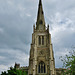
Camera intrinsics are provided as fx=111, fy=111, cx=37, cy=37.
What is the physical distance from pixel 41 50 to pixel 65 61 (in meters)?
22.4

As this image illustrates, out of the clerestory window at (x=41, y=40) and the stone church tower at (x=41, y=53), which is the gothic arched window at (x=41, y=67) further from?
the clerestory window at (x=41, y=40)

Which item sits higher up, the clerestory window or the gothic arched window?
the clerestory window

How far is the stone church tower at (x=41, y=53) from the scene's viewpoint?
3462cm

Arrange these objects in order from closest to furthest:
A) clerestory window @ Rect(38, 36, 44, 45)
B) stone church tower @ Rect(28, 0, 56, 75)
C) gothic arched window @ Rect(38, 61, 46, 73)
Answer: stone church tower @ Rect(28, 0, 56, 75), gothic arched window @ Rect(38, 61, 46, 73), clerestory window @ Rect(38, 36, 44, 45)

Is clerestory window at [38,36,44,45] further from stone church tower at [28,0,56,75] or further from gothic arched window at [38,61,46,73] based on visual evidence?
gothic arched window at [38,61,46,73]

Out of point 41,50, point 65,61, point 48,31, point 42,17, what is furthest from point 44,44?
point 65,61

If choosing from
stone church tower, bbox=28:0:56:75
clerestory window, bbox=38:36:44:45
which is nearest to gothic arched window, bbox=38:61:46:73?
stone church tower, bbox=28:0:56:75

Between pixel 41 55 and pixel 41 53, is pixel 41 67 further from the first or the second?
pixel 41 53

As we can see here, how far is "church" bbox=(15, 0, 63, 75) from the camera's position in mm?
34650

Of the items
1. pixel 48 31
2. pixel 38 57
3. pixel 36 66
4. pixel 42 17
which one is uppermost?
pixel 42 17

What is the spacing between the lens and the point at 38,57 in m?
37.2

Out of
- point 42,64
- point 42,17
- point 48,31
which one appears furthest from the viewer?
point 42,17

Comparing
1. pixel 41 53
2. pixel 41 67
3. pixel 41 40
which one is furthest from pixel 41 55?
pixel 41 40

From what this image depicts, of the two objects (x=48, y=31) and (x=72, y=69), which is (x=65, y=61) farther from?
(x=48, y=31)
